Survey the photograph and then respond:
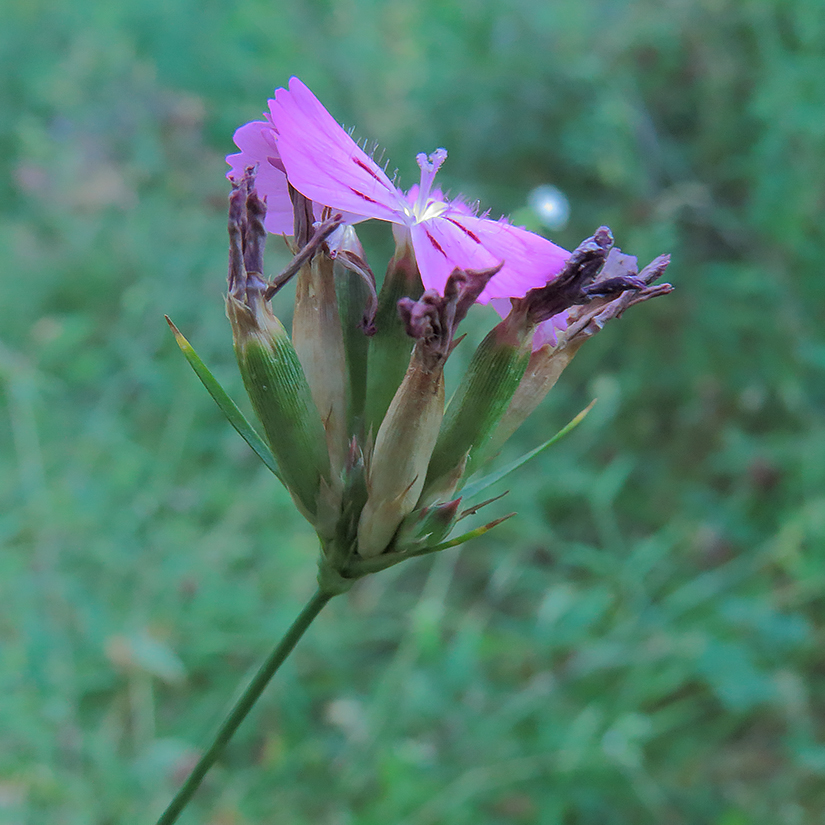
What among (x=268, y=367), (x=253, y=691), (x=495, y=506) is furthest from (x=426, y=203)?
(x=495, y=506)

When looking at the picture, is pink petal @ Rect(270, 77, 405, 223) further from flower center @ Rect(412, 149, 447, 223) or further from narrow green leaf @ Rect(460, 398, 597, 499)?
narrow green leaf @ Rect(460, 398, 597, 499)

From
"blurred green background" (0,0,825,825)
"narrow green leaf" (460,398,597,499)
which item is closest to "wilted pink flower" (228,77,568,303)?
"narrow green leaf" (460,398,597,499)

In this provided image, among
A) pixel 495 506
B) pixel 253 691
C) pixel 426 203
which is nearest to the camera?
pixel 253 691

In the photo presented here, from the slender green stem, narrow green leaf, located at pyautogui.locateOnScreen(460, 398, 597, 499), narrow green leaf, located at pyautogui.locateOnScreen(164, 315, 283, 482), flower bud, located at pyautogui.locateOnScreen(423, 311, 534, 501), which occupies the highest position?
narrow green leaf, located at pyautogui.locateOnScreen(164, 315, 283, 482)

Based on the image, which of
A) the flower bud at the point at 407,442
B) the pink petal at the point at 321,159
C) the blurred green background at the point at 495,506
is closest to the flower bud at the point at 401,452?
the flower bud at the point at 407,442

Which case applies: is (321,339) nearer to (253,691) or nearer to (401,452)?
(401,452)

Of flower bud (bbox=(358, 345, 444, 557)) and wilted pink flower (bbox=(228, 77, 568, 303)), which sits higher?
wilted pink flower (bbox=(228, 77, 568, 303))

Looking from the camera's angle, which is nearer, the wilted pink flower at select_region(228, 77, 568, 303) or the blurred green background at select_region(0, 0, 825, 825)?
the wilted pink flower at select_region(228, 77, 568, 303)

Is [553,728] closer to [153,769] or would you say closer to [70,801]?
[153,769]
